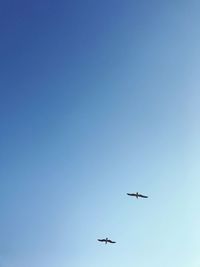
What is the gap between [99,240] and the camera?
7347 inches

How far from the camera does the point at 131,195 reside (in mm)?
168750

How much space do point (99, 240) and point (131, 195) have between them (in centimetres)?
3387

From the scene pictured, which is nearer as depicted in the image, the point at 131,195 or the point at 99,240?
the point at 131,195

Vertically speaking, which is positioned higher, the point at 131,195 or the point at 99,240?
the point at 131,195
